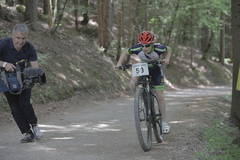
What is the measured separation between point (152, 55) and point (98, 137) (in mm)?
2085

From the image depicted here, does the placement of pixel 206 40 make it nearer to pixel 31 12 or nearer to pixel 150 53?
pixel 31 12

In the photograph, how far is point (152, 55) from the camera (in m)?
7.31

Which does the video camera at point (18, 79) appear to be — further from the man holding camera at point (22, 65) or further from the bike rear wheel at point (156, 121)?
the bike rear wheel at point (156, 121)

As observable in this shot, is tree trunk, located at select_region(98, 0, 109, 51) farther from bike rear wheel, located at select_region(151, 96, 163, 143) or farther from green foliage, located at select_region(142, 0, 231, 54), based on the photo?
bike rear wheel, located at select_region(151, 96, 163, 143)

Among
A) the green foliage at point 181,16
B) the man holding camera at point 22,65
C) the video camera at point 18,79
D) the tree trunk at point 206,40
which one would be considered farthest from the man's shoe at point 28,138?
the tree trunk at point 206,40

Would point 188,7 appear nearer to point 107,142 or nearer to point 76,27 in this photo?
point 76,27

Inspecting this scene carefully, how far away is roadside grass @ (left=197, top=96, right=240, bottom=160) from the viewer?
6895mm

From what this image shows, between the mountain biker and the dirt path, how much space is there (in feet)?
2.67

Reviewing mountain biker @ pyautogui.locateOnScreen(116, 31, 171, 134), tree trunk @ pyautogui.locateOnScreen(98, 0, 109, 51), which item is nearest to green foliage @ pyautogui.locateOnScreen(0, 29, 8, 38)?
tree trunk @ pyautogui.locateOnScreen(98, 0, 109, 51)

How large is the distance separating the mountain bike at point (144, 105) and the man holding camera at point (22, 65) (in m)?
1.69

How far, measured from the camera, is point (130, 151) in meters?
6.95

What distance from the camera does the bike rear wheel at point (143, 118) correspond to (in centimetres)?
665

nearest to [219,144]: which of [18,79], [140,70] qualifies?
[140,70]

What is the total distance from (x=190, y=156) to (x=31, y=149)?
2.59 meters
